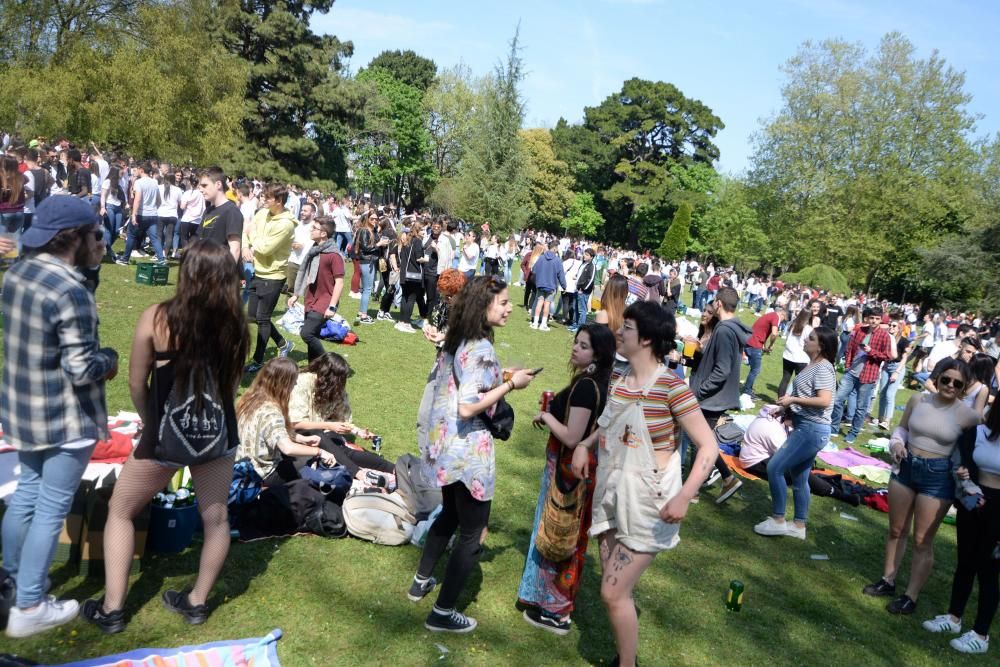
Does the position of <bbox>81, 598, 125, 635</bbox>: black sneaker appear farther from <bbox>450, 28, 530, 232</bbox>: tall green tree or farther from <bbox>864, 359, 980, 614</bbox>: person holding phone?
<bbox>450, 28, 530, 232</bbox>: tall green tree

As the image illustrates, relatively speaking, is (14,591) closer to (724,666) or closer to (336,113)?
(724,666)

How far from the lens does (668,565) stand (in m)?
5.50

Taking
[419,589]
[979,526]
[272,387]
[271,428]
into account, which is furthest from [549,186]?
[419,589]

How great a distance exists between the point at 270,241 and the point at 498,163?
20.7 m

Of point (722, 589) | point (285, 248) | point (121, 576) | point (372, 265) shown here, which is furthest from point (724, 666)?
point (372, 265)

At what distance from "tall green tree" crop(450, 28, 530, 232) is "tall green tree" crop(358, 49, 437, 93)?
4412 cm

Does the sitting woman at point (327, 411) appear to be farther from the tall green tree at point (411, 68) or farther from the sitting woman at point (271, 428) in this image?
the tall green tree at point (411, 68)

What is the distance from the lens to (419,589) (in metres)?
4.20

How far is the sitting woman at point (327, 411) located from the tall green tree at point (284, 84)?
38.3 meters

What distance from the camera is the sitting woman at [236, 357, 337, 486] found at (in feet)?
16.8

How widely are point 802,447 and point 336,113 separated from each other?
42.1 m

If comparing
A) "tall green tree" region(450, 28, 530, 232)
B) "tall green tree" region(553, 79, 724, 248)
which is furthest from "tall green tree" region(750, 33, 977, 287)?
"tall green tree" region(450, 28, 530, 232)

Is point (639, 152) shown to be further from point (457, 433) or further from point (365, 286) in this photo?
point (457, 433)

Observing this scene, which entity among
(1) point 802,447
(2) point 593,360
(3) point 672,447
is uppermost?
(2) point 593,360
